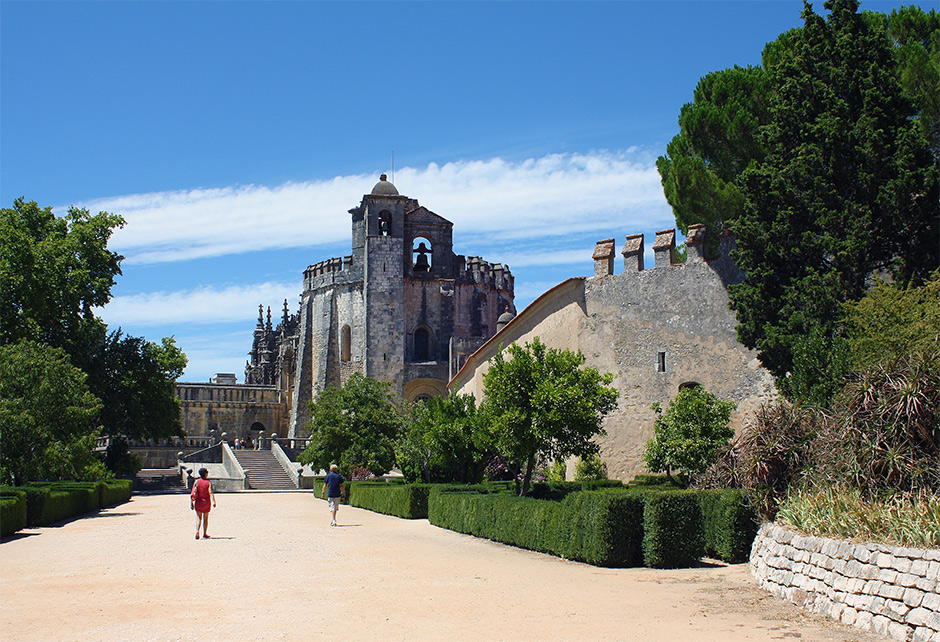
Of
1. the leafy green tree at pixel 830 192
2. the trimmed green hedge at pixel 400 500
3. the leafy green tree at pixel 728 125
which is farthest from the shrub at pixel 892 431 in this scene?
the trimmed green hedge at pixel 400 500

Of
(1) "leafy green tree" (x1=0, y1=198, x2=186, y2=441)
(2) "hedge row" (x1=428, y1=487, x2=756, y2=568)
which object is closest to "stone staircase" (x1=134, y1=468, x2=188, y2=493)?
(1) "leafy green tree" (x1=0, y1=198, x2=186, y2=441)

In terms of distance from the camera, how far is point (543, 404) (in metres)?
16.1

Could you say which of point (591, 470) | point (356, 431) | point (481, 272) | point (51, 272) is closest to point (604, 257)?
point (591, 470)

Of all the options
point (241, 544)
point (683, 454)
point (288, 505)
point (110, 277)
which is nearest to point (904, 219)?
point (683, 454)

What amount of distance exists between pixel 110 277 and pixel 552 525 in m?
29.5

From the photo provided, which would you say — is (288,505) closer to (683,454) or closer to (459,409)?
(459,409)

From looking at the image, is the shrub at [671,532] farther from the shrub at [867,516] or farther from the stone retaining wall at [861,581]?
the stone retaining wall at [861,581]

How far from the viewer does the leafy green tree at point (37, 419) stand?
21.8 m

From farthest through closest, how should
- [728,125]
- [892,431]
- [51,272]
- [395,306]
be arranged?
[395,306]
[51,272]
[728,125]
[892,431]

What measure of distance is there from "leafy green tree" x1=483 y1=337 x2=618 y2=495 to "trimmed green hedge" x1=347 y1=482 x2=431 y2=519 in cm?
540

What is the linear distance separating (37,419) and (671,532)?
17.8 m

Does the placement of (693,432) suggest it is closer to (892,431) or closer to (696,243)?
(696,243)

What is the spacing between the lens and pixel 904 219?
51.1ft

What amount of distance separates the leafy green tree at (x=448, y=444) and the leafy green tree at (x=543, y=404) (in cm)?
180
